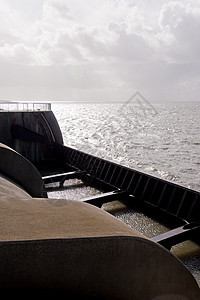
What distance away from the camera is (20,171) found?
11.1 metres

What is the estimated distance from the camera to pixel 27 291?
161 inches

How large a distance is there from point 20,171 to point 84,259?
24.8ft

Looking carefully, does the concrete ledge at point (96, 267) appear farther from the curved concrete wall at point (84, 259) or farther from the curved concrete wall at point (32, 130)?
the curved concrete wall at point (32, 130)

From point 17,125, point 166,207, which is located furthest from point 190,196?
point 17,125

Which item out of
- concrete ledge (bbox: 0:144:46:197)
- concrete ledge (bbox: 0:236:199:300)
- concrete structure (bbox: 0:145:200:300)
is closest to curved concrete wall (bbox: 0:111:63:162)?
concrete ledge (bbox: 0:144:46:197)

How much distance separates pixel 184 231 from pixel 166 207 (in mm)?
2528

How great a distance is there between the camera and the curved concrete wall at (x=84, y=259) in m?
3.97

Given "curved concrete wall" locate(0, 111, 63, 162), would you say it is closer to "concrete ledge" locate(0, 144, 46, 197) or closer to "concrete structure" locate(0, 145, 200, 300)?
"concrete ledge" locate(0, 144, 46, 197)

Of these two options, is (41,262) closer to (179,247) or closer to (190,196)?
(179,247)

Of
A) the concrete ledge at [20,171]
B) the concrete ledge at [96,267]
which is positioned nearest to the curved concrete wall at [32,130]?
the concrete ledge at [20,171]

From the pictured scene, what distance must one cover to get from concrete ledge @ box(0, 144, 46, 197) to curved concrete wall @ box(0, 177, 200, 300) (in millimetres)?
5818

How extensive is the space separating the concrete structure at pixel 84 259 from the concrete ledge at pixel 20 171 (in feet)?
19.1

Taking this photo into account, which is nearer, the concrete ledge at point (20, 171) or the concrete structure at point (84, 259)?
the concrete structure at point (84, 259)

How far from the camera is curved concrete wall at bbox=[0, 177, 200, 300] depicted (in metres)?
3.97
